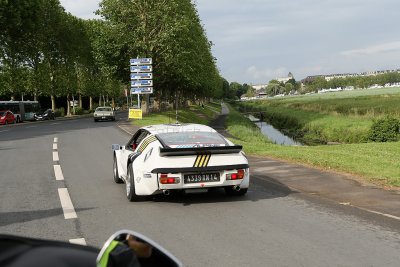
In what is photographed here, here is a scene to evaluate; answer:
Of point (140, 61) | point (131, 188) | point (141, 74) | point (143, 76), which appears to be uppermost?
point (140, 61)

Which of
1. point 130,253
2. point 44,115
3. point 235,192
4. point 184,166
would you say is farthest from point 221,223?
point 44,115

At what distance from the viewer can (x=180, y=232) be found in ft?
20.9

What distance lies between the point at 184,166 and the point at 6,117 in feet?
152

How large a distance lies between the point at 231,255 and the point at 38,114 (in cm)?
5772

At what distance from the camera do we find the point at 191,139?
28.3 feet

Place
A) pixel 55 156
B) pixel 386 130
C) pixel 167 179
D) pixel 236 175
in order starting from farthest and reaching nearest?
pixel 386 130
pixel 55 156
pixel 236 175
pixel 167 179

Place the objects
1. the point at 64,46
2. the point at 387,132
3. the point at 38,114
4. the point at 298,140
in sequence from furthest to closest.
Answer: the point at 64,46
the point at 38,114
the point at 298,140
the point at 387,132

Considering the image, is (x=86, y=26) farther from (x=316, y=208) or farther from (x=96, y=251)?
(x=96, y=251)

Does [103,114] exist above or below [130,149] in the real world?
below

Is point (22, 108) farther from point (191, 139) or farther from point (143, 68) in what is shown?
point (191, 139)

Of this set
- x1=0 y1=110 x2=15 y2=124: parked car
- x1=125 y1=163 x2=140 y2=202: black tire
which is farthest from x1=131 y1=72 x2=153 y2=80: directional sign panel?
x1=125 y1=163 x2=140 y2=202: black tire

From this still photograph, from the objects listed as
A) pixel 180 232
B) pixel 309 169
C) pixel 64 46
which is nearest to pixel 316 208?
pixel 180 232

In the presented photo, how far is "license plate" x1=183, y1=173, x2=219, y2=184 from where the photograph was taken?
785 cm

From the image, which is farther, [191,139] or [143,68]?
[143,68]
